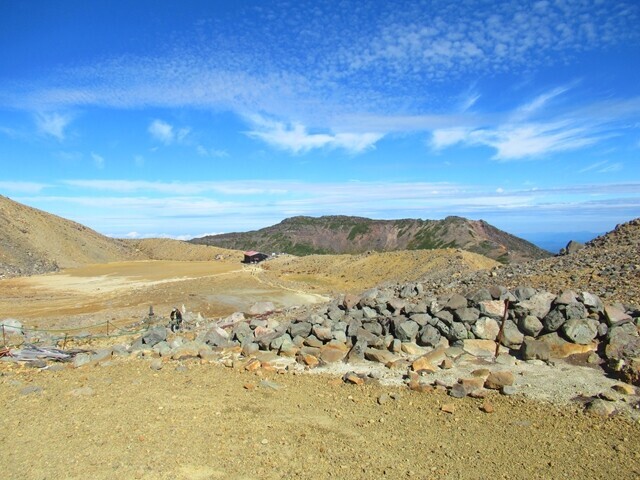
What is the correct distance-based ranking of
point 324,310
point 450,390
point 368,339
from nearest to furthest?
point 450,390 < point 368,339 < point 324,310

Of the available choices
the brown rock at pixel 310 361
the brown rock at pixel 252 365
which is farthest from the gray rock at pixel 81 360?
the brown rock at pixel 310 361

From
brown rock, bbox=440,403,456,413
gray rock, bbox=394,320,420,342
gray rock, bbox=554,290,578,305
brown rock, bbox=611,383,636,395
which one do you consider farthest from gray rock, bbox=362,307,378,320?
brown rock, bbox=611,383,636,395

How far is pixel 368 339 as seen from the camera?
481 inches

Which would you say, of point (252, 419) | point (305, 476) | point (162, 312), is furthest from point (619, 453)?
point (162, 312)

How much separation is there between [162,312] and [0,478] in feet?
60.1

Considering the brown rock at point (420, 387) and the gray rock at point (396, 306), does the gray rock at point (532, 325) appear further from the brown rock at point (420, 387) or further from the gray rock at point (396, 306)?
the brown rock at point (420, 387)

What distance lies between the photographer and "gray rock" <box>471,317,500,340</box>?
11.9 meters

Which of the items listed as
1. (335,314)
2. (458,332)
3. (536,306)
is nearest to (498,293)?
(536,306)

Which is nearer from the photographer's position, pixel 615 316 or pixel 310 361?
pixel 615 316

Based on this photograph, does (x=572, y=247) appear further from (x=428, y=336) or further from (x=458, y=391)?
(x=458, y=391)

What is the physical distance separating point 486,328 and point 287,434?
665 centimetres

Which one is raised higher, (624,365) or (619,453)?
(624,365)

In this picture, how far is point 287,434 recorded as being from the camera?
751 cm

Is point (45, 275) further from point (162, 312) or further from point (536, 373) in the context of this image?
point (536, 373)
